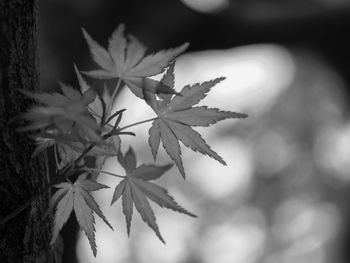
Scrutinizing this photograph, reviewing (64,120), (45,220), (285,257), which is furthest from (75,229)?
(285,257)

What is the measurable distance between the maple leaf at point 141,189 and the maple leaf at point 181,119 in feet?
0.09

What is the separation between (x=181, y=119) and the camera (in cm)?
57

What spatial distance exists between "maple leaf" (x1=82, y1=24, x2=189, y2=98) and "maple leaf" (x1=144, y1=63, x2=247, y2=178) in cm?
3

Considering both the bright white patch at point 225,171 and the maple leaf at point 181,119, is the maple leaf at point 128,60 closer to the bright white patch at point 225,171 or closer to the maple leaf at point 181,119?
the maple leaf at point 181,119

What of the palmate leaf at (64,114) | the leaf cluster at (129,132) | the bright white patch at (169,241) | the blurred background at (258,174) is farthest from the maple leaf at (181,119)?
the bright white patch at (169,241)

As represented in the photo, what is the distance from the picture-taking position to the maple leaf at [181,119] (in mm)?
562

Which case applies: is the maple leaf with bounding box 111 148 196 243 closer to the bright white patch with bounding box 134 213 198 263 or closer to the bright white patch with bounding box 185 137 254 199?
the bright white patch with bounding box 185 137 254 199

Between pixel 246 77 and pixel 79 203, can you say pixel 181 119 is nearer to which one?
pixel 79 203

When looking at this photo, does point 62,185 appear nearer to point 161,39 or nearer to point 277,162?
point 161,39

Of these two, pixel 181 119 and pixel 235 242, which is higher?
pixel 181 119

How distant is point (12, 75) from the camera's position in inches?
22.6

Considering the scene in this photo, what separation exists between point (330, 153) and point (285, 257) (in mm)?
1691

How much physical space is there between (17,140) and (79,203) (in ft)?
0.27

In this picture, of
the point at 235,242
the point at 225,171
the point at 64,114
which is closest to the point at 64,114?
the point at 64,114
